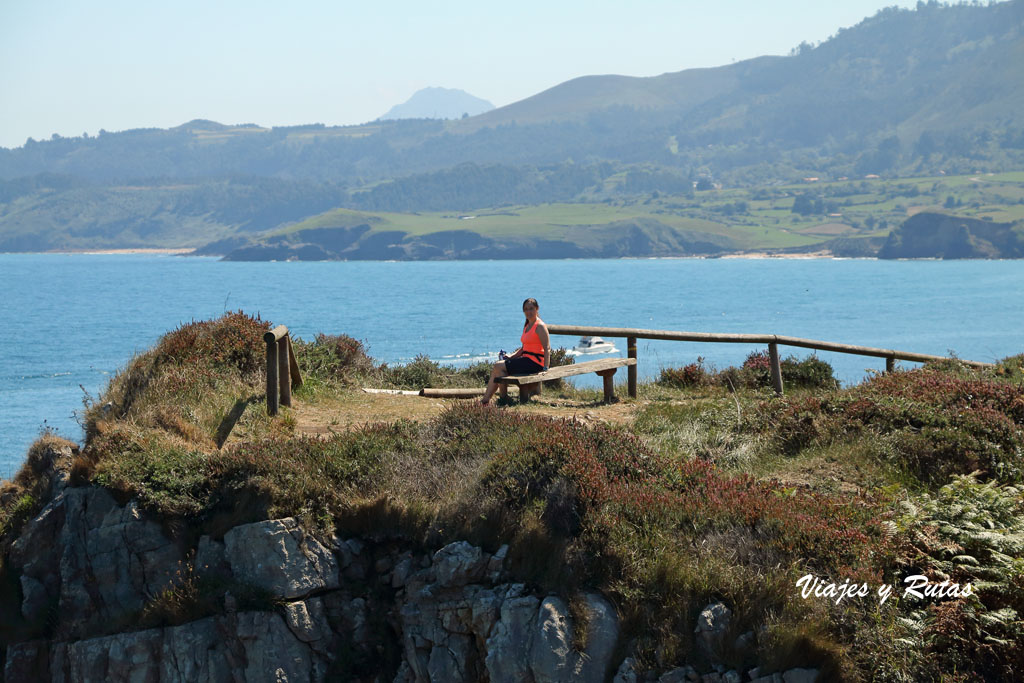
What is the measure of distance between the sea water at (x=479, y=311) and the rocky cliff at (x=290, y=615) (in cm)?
1459

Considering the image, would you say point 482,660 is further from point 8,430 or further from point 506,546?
point 8,430

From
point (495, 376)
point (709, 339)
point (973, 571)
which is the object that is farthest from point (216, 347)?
point (973, 571)

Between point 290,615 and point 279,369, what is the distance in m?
4.86

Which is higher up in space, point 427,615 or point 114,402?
point 114,402

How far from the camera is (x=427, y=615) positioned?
8633mm

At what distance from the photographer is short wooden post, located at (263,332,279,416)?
1241cm

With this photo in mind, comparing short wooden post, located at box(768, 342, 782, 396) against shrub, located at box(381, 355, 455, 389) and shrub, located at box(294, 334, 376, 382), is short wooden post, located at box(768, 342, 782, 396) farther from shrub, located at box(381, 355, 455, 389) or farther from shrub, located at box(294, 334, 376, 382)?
shrub, located at box(294, 334, 376, 382)

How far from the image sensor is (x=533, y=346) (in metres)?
13.2

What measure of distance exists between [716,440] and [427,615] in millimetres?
4168

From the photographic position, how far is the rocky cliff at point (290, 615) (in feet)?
25.5

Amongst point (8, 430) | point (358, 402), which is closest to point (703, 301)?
point (8, 430)

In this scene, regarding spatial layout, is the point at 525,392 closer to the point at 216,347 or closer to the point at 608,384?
the point at 608,384

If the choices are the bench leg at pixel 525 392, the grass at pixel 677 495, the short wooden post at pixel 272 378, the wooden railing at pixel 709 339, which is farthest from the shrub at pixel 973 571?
the short wooden post at pixel 272 378

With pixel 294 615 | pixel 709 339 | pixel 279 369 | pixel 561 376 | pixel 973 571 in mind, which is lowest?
pixel 294 615
